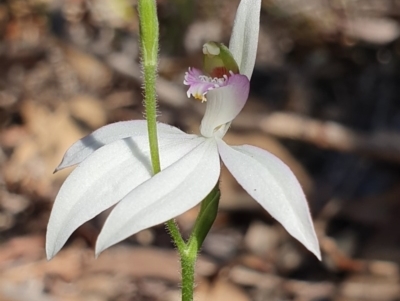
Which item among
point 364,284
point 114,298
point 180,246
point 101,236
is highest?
point 101,236

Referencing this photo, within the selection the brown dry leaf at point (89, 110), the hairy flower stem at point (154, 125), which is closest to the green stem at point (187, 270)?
the hairy flower stem at point (154, 125)

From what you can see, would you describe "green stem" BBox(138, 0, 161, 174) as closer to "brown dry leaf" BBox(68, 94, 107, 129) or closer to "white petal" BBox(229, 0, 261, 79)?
"white petal" BBox(229, 0, 261, 79)

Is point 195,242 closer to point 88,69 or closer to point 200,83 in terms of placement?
point 200,83

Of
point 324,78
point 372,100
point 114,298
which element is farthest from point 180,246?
point 324,78

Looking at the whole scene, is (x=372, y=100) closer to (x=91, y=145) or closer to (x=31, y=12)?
(x=31, y=12)

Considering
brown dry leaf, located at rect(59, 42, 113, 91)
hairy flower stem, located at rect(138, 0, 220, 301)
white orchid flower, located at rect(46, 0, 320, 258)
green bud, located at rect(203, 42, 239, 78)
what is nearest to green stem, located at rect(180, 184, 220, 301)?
hairy flower stem, located at rect(138, 0, 220, 301)

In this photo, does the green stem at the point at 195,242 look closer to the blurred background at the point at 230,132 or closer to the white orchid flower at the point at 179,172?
the white orchid flower at the point at 179,172
